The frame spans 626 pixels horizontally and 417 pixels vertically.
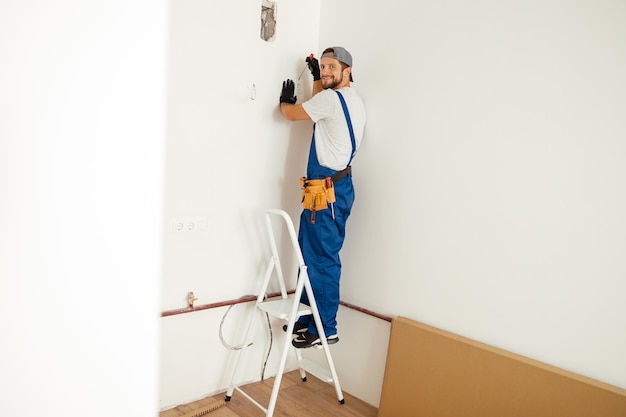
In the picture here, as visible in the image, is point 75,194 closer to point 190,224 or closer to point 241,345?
point 190,224

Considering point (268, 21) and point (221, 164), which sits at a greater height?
point (268, 21)

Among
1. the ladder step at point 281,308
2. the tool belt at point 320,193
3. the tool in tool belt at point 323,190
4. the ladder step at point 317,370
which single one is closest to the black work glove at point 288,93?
the tool in tool belt at point 323,190

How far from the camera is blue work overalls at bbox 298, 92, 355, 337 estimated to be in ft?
7.27

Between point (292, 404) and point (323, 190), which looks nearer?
point (323, 190)

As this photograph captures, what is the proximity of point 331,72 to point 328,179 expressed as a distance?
23.5 inches

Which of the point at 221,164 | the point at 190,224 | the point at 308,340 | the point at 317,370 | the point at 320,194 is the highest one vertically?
the point at 221,164

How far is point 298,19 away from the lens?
2480mm

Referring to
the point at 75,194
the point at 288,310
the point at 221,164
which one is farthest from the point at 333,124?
the point at 75,194

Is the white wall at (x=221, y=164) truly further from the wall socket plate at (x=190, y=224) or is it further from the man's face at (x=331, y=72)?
the man's face at (x=331, y=72)

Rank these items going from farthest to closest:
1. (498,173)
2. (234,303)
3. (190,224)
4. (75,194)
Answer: (234,303), (190,224), (498,173), (75,194)

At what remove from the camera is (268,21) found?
2354 millimetres

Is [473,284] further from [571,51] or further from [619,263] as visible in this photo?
[571,51]

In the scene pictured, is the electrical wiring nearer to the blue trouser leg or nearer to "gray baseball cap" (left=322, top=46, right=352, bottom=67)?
the blue trouser leg

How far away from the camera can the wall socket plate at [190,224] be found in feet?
6.77
